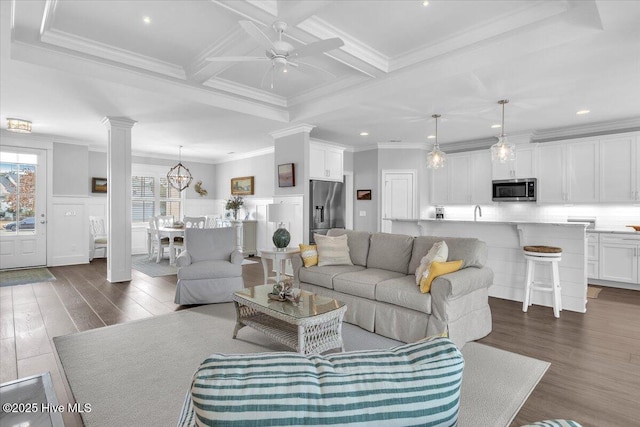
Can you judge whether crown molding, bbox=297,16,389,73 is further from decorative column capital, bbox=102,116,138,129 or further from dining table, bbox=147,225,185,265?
dining table, bbox=147,225,185,265

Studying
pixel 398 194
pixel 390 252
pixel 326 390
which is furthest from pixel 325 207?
pixel 326 390

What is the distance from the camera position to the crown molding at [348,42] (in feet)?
10.0

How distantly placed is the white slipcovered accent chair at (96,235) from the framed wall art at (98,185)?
630 millimetres

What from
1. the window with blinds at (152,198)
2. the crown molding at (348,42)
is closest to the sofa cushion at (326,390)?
the crown molding at (348,42)

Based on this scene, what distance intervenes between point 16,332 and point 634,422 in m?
4.85

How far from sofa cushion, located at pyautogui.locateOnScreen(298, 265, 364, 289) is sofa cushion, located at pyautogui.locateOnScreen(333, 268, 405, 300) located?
0.10 meters

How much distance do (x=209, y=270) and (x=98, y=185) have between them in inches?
220

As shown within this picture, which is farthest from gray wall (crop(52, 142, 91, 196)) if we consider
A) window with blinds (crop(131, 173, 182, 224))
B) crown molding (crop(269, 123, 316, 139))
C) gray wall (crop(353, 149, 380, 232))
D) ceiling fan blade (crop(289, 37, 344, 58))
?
ceiling fan blade (crop(289, 37, 344, 58))

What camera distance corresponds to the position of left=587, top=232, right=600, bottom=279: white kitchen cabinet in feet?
17.6

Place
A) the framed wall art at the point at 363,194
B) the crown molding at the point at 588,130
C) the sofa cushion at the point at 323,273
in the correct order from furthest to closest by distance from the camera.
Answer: the framed wall art at the point at 363,194 → the crown molding at the point at 588,130 → the sofa cushion at the point at 323,273

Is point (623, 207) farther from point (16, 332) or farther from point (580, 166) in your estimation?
point (16, 332)

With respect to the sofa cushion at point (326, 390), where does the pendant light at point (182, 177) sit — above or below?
above

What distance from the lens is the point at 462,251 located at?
132 inches

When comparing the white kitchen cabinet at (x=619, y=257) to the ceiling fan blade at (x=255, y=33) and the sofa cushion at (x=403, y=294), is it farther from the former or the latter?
the ceiling fan blade at (x=255, y=33)
